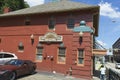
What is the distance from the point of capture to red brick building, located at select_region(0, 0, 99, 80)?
848 inches

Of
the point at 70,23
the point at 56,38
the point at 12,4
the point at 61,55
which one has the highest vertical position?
the point at 12,4

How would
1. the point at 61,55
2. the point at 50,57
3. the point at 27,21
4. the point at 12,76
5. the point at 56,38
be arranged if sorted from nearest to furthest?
the point at 12,76
the point at 61,55
the point at 56,38
the point at 50,57
the point at 27,21

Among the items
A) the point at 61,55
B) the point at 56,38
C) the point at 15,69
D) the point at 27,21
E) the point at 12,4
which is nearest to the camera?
the point at 15,69

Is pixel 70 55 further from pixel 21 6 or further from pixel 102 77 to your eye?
pixel 21 6

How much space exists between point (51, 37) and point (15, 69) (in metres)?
7.08

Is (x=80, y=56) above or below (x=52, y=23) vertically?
below

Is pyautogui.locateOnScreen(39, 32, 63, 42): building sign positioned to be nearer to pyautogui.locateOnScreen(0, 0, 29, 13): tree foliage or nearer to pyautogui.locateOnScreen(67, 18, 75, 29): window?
pyautogui.locateOnScreen(67, 18, 75, 29): window

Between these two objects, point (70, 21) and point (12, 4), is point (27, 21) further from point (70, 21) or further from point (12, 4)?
point (12, 4)

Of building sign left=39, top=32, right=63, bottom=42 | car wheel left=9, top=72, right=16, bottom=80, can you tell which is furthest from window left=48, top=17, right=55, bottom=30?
car wheel left=9, top=72, right=16, bottom=80

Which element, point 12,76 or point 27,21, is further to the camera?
point 27,21

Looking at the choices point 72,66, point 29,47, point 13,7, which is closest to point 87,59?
point 72,66

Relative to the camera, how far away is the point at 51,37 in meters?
23.4

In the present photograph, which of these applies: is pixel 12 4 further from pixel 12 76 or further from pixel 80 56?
pixel 12 76

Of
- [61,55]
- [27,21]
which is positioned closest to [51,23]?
[27,21]
